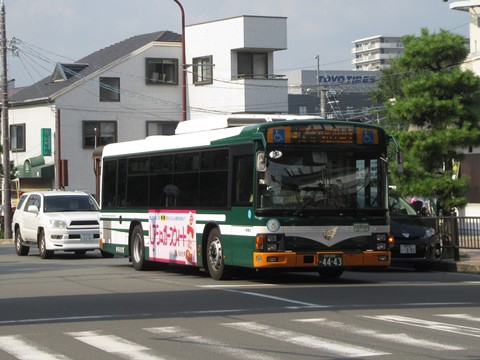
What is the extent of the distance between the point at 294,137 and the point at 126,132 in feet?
146

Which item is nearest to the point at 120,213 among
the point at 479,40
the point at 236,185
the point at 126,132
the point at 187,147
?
the point at 187,147

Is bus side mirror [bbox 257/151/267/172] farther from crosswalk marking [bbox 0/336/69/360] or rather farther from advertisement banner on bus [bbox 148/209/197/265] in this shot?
crosswalk marking [bbox 0/336/69/360]

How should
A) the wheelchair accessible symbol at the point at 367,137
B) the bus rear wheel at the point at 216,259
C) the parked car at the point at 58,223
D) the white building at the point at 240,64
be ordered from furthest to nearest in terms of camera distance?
the white building at the point at 240,64
the parked car at the point at 58,223
the bus rear wheel at the point at 216,259
the wheelchair accessible symbol at the point at 367,137

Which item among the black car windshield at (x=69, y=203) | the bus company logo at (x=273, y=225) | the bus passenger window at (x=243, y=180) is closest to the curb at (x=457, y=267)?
the bus company logo at (x=273, y=225)

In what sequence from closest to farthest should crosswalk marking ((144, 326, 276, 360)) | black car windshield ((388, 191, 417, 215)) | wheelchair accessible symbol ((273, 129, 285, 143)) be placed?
crosswalk marking ((144, 326, 276, 360)) < wheelchair accessible symbol ((273, 129, 285, 143)) < black car windshield ((388, 191, 417, 215))

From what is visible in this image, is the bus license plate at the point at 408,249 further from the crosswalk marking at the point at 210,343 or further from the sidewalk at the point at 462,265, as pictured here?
the crosswalk marking at the point at 210,343

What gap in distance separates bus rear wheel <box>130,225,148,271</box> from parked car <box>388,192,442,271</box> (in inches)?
220

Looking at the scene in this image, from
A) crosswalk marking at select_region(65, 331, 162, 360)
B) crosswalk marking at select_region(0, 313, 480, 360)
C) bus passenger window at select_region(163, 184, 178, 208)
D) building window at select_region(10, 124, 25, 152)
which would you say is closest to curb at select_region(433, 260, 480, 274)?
bus passenger window at select_region(163, 184, 178, 208)

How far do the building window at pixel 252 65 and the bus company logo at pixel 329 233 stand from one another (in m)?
40.0

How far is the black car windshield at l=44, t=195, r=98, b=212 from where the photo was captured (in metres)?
31.3

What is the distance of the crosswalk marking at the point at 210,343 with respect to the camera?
10977 millimetres

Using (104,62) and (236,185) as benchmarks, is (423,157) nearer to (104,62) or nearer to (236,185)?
(236,185)

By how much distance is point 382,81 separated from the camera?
65062 mm

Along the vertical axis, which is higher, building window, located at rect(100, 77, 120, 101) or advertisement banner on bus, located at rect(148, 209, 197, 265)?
building window, located at rect(100, 77, 120, 101)
